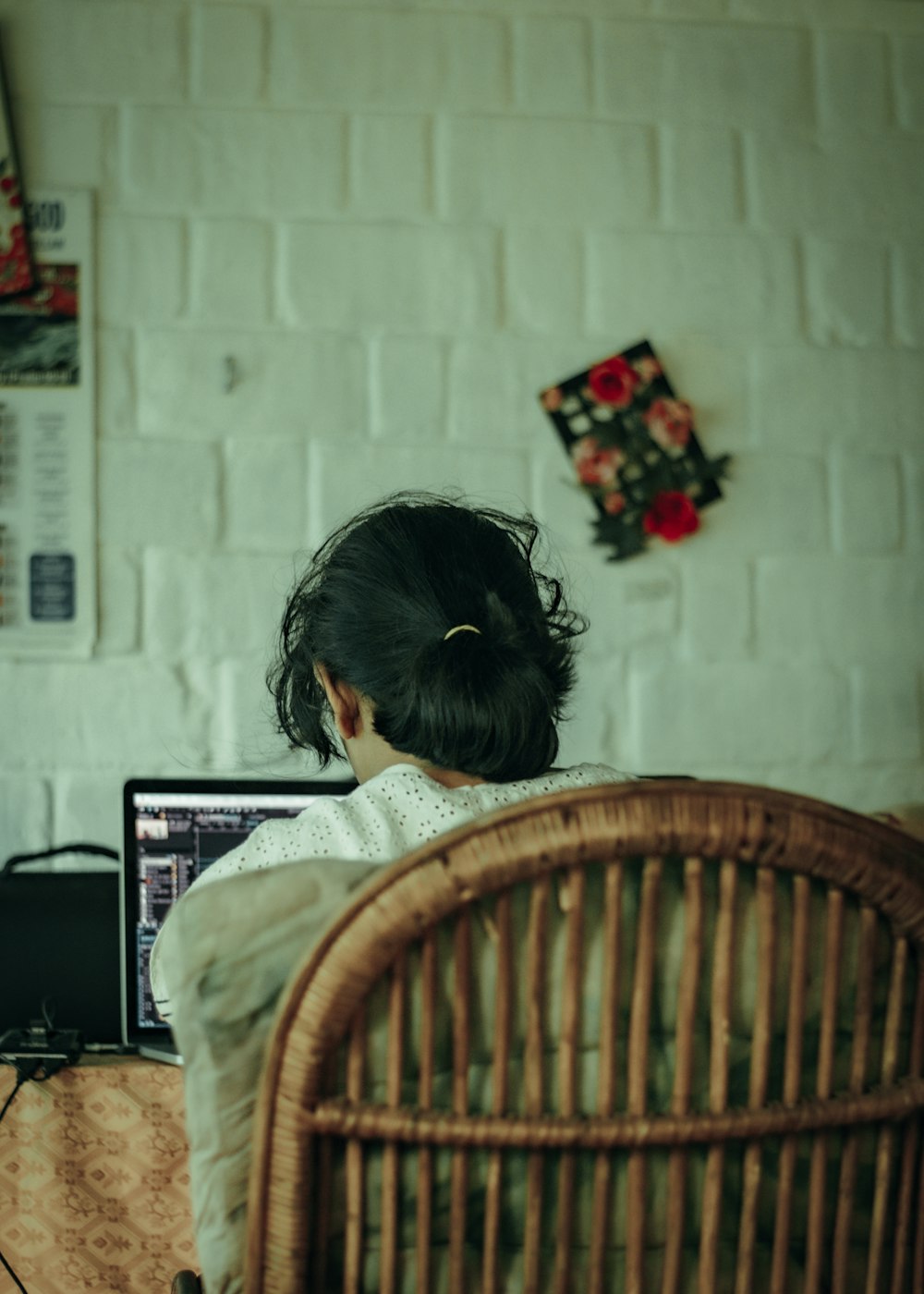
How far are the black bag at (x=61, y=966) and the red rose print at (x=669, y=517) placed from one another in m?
0.93

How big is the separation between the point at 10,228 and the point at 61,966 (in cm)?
101

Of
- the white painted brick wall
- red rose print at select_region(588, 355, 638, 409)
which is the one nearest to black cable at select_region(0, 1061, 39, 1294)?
the white painted brick wall

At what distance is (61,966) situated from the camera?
134 cm

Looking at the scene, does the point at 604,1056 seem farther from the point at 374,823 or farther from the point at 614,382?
the point at 614,382

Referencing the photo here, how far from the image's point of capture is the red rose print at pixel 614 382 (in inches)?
67.1

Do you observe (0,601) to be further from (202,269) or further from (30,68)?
(30,68)

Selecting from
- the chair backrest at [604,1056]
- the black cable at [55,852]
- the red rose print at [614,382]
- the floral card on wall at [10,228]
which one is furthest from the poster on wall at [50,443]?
the chair backrest at [604,1056]

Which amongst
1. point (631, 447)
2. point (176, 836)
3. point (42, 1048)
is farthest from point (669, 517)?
point (42, 1048)

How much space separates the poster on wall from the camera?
1627mm

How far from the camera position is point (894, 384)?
177cm

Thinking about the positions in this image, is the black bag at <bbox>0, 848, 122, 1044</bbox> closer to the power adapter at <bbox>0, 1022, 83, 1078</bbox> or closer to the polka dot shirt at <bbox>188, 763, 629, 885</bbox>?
the power adapter at <bbox>0, 1022, 83, 1078</bbox>

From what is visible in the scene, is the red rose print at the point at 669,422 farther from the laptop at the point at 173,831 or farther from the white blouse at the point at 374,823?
the white blouse at the point at 374,823

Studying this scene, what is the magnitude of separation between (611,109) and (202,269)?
66cm

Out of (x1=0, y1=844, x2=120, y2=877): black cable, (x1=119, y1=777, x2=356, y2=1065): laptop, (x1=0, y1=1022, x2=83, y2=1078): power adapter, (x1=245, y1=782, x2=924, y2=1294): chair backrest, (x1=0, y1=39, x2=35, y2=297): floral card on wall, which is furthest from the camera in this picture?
Answer: (x1=0, y1=39, x2=35, y2=297): floral card on wall
